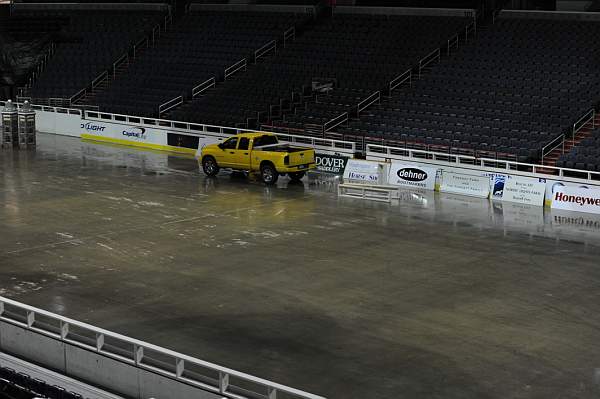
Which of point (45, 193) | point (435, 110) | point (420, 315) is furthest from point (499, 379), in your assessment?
point (435, 110)

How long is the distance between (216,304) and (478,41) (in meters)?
28.8

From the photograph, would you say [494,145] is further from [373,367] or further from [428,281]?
[373,367]

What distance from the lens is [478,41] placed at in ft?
152

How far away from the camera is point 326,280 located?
2314 centimetres

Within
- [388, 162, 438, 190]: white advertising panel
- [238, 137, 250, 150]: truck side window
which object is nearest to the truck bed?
[238, 137, 250, 150]: truck side window

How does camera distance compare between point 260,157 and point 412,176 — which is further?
point 260,157

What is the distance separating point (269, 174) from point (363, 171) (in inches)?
145

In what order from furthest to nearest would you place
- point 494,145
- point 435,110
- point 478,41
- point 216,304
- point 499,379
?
point 478,41, point 435,110, point 494,145, point 216,304, point 499,379

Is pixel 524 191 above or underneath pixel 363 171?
underneath

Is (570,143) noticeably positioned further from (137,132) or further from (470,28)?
(137,132)

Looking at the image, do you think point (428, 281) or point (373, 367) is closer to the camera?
point (373, 367)

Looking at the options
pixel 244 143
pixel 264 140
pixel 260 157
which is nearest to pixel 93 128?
pixel 244 143

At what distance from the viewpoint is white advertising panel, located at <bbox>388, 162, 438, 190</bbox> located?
35.8 meters

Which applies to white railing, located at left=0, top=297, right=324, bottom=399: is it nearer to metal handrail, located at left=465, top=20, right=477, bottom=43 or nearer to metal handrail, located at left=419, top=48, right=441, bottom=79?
metal handrail, located at left=419, top=48, right=441, bottom=79
